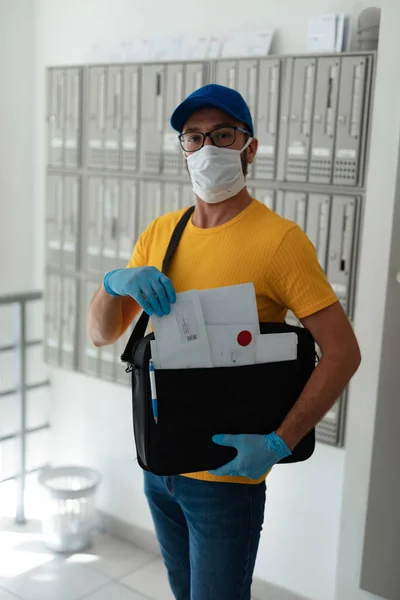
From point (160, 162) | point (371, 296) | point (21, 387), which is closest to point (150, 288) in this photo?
point (371, 296)

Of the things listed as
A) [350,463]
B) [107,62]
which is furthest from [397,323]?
[107,62]

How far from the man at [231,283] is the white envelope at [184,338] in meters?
0.03

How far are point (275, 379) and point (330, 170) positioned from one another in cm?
101

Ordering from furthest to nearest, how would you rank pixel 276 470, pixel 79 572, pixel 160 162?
1. pixel 79 572
2. pixel 160 162
3. pixel 276 470

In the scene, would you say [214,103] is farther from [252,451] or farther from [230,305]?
[252,451]

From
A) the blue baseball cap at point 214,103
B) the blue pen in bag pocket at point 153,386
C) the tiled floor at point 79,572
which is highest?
the blue baseball cap at point 214,103

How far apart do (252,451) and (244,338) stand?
237mm

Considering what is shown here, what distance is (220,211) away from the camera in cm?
164

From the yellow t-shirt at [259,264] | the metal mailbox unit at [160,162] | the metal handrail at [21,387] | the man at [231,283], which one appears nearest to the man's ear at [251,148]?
the man at [231,283]

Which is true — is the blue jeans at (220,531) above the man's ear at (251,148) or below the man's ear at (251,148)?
below

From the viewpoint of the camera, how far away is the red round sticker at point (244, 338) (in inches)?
58.9

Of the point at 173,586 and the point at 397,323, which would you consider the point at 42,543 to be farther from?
the point at 397,323

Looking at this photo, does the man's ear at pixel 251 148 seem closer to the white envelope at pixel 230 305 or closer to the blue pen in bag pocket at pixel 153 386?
the white envelope at pixel 230 305

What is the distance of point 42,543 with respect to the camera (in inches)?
124
